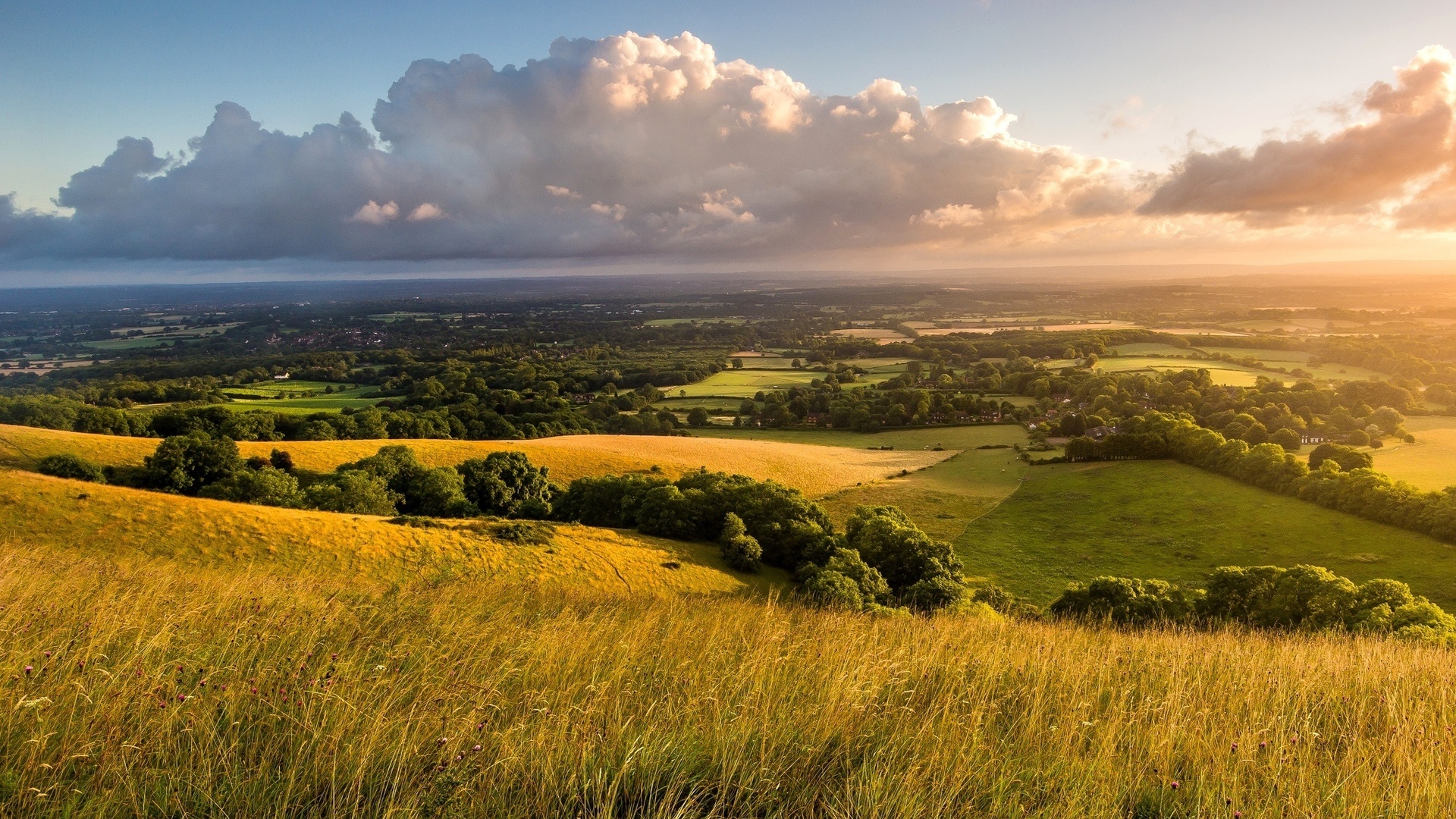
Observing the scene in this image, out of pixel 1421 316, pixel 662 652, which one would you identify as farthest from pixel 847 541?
pixel 1421 316

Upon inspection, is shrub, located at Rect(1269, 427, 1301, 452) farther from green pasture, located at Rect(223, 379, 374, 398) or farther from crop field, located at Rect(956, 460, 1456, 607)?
green pasture, located at Rect(223, 379, 374, 398)

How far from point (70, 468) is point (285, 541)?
19.6 metres

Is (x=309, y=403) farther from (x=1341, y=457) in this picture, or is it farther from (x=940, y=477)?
(x=1341, y=457)

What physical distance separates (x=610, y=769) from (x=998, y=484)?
212ft

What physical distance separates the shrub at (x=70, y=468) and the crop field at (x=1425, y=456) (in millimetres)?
85305

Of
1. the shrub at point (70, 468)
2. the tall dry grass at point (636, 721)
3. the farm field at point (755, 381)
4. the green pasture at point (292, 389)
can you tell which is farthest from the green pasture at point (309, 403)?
the tall dry grass at point (636, 721)

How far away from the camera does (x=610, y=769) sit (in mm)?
3822

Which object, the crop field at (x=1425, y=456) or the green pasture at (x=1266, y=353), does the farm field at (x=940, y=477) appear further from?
the green pasture at (x=1266, y=353)

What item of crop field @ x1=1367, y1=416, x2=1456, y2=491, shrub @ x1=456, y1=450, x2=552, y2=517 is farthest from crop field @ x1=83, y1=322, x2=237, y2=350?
crop field @ x1=1367, y1=416, x2=1456, y2=491

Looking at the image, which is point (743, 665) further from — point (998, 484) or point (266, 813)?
point (998, 484)

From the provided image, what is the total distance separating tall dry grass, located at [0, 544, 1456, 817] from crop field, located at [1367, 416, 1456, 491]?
62242 millimetres

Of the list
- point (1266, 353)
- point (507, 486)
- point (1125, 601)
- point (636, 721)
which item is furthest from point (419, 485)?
point (1266, 353)

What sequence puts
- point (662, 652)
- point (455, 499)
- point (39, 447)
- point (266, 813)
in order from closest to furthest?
point (266, 813) < point (662, 652) < point (39, 447) < point (455, 499)

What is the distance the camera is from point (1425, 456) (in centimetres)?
5981
